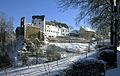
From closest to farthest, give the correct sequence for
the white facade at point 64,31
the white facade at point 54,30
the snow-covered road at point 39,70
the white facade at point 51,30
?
the snow-covered road at point 39,70
the white facade at point 51,30
the white facade at point 54,30
the white facade at point 64,31

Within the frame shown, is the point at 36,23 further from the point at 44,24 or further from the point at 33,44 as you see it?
the point at 33,44

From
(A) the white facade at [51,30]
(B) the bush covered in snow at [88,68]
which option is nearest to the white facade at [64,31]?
(A) the white facade at [51,30]

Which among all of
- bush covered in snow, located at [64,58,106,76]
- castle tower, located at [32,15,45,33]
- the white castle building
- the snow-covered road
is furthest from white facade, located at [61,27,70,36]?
bush covered in snow, located at [64,58,106,76]

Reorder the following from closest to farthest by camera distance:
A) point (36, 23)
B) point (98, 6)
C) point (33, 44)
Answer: point (98, 6) → point (33, 44) → point (36, 23)

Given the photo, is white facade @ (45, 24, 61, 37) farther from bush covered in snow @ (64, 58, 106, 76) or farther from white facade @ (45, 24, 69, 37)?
bush covered in snow @ (64, 58, 106, 76)

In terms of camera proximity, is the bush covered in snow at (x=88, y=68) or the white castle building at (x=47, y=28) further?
the white castle building at (x=47, y=28)

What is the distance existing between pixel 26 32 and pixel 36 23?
3567 centimetres

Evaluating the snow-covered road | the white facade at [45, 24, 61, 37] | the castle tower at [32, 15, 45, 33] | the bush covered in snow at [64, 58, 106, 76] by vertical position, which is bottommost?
the snow-covered road

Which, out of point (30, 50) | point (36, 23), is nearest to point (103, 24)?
point (30, 50)

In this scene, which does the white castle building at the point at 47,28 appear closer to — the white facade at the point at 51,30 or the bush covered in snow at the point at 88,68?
the white facade at the point at 51,30

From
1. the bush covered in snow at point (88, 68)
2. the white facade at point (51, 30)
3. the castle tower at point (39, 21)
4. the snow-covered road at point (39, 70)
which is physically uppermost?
the castle tower at point (39, 21)

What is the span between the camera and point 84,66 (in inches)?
622

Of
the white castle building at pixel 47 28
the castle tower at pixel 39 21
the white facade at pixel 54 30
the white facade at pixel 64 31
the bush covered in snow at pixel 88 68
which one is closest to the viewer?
the bush covered in snow at pixel 88 68

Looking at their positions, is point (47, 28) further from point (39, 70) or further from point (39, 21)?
point (39, 70)
